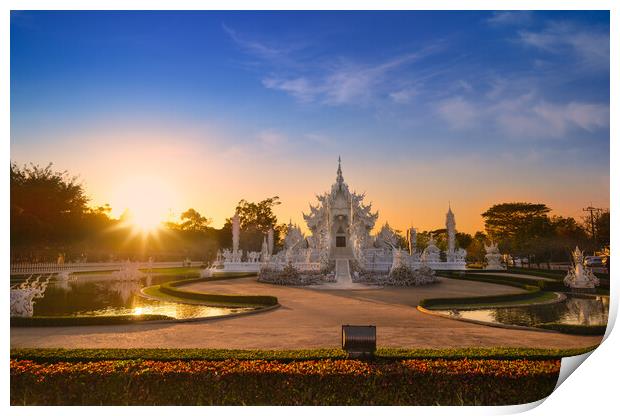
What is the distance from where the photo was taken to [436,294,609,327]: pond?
14651 mm

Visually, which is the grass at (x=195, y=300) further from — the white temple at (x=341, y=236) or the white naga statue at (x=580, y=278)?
the white naga statue at (x=580, y=278)

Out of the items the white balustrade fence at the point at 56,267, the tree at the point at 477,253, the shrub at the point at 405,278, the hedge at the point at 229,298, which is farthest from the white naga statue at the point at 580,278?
the tree at the point at 477,253

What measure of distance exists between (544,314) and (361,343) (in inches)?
409

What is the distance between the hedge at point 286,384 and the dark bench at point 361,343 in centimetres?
51

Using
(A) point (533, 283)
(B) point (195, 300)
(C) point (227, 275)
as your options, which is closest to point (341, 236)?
(C) point (227, 275)

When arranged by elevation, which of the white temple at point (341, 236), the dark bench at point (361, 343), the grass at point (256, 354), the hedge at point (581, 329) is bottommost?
Result: the hedge at point (581, 329)

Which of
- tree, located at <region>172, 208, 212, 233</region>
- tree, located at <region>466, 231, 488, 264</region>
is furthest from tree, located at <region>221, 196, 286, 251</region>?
tree, located at <region>466, 231, 488, 264</region>

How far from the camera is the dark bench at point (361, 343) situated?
28.8ft

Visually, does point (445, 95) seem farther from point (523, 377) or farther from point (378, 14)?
point (523, 377)

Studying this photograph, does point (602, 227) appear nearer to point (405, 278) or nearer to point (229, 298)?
point (405, 278)

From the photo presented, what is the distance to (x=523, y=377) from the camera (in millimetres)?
8156

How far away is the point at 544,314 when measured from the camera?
634 inches

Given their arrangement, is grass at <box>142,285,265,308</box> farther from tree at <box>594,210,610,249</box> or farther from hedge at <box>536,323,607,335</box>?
tree at <box>594,210,610,249</box>
